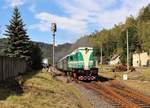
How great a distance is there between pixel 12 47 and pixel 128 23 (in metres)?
97.6

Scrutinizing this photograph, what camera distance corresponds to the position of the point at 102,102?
80.6 feet

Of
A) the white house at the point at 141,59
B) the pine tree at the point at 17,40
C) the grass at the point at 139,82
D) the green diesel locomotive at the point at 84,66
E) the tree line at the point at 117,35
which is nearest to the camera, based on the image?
the grass at the point at 139,82

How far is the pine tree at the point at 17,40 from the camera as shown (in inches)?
2820

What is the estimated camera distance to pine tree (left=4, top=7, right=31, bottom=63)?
7162 centimetres

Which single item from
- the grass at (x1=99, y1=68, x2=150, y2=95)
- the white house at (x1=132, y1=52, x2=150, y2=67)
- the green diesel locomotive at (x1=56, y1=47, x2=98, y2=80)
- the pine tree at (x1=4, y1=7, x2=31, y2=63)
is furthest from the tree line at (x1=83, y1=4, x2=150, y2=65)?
the green diesel locomotive at (x1=56, y1=47, x2=98, y2=80)

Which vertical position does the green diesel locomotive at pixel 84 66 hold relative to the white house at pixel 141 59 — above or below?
below

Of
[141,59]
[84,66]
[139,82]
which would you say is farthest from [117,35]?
[139,82]

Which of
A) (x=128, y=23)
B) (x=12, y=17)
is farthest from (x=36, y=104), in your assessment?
(x=128, y=23)

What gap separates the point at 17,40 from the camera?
72.9 m

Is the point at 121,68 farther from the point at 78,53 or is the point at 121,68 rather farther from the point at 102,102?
the point at 102,102

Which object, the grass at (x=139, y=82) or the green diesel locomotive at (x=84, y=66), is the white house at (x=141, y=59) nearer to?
the grass at (x=139, y=82)

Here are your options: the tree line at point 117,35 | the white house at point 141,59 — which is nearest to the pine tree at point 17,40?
the white house at point 141,59

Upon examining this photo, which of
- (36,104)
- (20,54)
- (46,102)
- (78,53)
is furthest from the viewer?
(20,54)

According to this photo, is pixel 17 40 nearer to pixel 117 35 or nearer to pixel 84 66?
pixel 84 66
